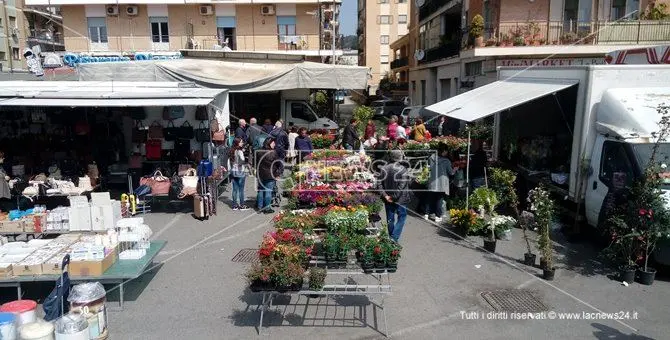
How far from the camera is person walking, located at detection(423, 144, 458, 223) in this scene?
1073cm

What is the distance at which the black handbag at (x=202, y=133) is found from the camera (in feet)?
42.7

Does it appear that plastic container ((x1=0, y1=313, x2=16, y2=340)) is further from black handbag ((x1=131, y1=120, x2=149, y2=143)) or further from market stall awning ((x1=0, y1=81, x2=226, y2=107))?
black handbag ((x1=131, y1=120, x2=149, y2=143))

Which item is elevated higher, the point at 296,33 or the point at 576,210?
the point at 296,33

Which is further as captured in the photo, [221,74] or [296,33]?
[296,33]

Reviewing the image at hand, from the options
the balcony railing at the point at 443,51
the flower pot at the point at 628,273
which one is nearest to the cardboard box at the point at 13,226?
the flower pot at the point at 628,273

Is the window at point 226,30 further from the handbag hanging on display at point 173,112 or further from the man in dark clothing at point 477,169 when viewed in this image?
the man in dark clothing at point 477,169

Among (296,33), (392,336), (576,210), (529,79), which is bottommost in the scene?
(392,336)

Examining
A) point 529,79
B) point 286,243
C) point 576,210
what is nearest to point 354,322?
point 286,243

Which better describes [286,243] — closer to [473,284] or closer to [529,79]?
[473,284]

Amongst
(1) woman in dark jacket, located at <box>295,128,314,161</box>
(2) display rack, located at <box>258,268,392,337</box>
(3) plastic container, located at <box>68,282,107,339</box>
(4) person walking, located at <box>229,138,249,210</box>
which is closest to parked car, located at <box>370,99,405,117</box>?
(1) woman in dark jacket, located at <box>295,128,314,161</box>

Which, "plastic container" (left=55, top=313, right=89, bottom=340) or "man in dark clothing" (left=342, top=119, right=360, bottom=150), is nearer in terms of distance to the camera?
"plastic container" (left=55, top=313, right=89, bottom=340)

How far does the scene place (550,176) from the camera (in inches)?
434

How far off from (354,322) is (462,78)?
2270 cm

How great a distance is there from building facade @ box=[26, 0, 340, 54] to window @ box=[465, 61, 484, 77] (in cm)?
886
